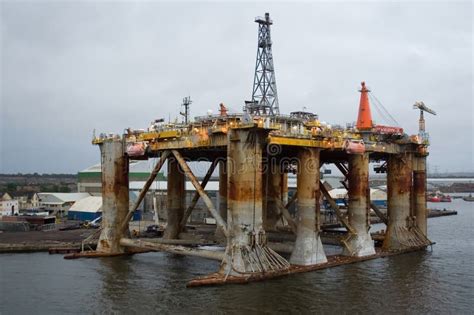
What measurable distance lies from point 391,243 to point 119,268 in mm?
24185

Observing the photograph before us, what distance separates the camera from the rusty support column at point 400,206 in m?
44.4

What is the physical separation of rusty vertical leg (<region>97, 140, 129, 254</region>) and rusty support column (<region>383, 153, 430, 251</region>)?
77.5ft

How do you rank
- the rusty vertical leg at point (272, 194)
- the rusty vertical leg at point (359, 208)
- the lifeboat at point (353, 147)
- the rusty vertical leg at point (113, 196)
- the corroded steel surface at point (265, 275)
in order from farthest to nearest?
the rusty vertical leg at point (272, 194) → the rusty vertical leg at point (113, 196) → the rusty vertical leg at point (359, 208) → the lifeboat at point (353, 147) → the corroded steel surface at point (265, 275)

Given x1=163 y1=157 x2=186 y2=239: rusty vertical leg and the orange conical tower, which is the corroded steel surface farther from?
x1=163 y1=157 x2=186 y2=239: rusty vertical leg

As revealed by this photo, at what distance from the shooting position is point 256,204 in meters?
30.6

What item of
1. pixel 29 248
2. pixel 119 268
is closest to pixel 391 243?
pixel 119 268

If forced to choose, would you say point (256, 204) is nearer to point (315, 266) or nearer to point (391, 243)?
point (315, 266)

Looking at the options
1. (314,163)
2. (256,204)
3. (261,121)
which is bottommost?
(256,204)

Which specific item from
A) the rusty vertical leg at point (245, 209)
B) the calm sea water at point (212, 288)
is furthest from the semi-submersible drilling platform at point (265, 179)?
the calm sea water at point (212, 288)

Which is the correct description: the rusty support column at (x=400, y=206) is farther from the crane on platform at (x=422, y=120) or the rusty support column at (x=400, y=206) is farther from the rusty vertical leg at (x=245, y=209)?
the rusty vertical leg at (x=245, y=209)

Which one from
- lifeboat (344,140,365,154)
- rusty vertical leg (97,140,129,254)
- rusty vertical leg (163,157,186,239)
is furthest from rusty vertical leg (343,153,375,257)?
rusty vertical leg (97,140,129,254)

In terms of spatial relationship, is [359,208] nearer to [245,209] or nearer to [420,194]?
[420,194]

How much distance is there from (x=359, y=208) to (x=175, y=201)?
16550mm

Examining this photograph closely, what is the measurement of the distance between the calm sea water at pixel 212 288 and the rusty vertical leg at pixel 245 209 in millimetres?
1433
